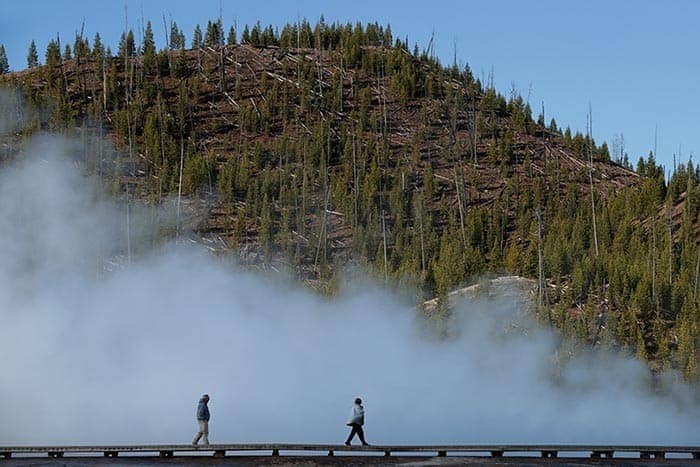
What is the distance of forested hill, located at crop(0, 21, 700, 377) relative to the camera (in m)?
66.2

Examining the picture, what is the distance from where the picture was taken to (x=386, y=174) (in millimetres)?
84875

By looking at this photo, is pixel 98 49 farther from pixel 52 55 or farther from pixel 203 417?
pixel 203 417

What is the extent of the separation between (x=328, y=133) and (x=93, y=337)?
138 ft

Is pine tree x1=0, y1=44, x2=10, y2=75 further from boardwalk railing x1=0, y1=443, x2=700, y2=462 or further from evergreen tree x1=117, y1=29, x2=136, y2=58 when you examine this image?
boardwalk railing x1=0, y1=443, x2=700, y2=462

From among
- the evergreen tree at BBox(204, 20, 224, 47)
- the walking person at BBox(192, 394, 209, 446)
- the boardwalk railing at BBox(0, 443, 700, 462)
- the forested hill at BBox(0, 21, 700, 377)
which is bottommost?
the boardwalk railing at BBox(0, 443, 700, 462)

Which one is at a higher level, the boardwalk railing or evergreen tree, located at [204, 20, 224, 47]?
evergreen tree, located at [204, 20, 224, 47]

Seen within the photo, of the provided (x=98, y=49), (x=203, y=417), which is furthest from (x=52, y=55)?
(x=203, y=417)

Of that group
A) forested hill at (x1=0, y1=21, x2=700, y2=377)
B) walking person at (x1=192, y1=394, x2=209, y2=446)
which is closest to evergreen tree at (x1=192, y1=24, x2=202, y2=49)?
forested hill at (x1=0, y1=21, x2=700, y2=377)

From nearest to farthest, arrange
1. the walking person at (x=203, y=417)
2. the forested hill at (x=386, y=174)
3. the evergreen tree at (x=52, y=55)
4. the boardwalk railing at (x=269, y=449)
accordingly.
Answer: the boardwalk railing at (x=269, y=449) < the walking person at (x=203, y=417) < the forested hill at (x=386, y=174) < the evergreen tree at (x=52, y=55)

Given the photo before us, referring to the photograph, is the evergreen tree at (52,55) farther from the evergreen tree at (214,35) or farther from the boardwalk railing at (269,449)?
the boardwalk railing at (269,449)

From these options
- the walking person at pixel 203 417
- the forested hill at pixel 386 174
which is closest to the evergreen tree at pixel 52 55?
the forested hill at pixel 386 174

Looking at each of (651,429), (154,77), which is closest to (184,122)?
(154,77)

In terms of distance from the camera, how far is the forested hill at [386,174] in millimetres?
66250

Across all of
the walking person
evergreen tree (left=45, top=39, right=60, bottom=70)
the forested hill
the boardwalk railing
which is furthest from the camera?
evergreen tree (left=45, top=39, right=60, bottom=70)
